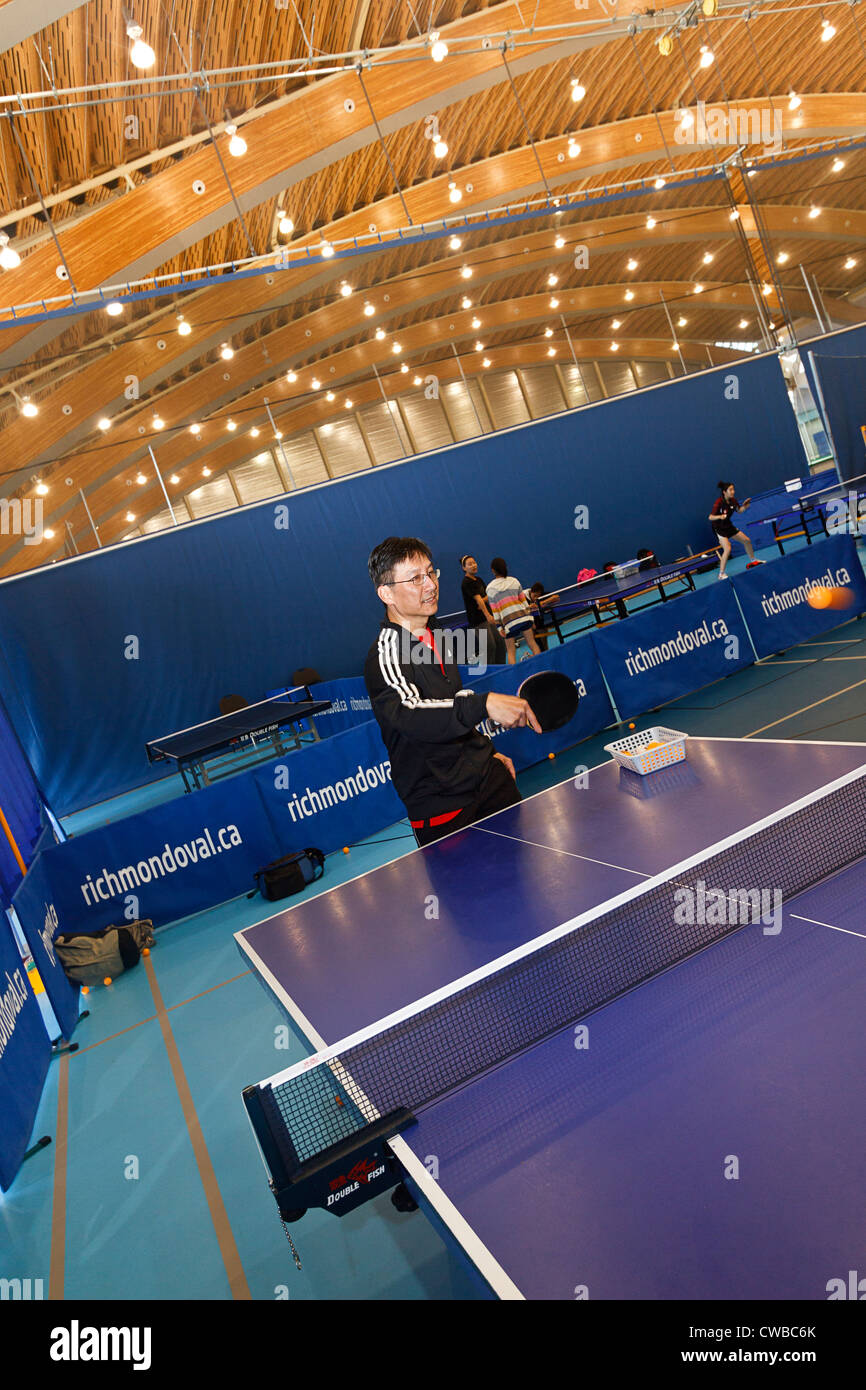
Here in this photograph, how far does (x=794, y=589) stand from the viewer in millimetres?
10422

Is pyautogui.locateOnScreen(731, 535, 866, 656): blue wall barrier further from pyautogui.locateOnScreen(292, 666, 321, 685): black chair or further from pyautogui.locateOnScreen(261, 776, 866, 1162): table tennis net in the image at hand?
pyautogui.locateOnScreen(292, 666, 321, 685): black chair

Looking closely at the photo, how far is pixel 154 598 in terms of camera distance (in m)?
15.7

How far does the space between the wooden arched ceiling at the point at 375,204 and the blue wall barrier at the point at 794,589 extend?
8.17 meters

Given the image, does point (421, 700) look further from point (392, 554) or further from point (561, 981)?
point (561, 981)

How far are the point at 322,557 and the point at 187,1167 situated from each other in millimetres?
13528

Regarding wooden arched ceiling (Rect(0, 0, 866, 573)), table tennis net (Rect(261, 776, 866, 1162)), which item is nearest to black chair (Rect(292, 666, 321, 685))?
wooden arched ceiling (Rect(0, 0, 866, 573))

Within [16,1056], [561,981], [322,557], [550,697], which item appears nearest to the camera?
[561,981]

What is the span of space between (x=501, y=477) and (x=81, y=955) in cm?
1305

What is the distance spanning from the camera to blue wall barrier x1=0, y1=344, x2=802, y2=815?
602 inches

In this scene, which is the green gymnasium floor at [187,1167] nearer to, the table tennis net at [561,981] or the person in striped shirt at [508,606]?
the table tennis net at [561,981]

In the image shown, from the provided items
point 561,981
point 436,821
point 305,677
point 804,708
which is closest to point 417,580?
point 436,821

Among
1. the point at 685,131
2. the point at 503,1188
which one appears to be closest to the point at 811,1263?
the point at 503,1188

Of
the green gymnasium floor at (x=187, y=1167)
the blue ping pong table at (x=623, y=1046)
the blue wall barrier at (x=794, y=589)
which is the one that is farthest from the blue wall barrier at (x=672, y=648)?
the blue ping pong table at (x=623, y=1046)

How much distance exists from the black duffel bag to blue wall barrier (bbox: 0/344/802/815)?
8478 mm
